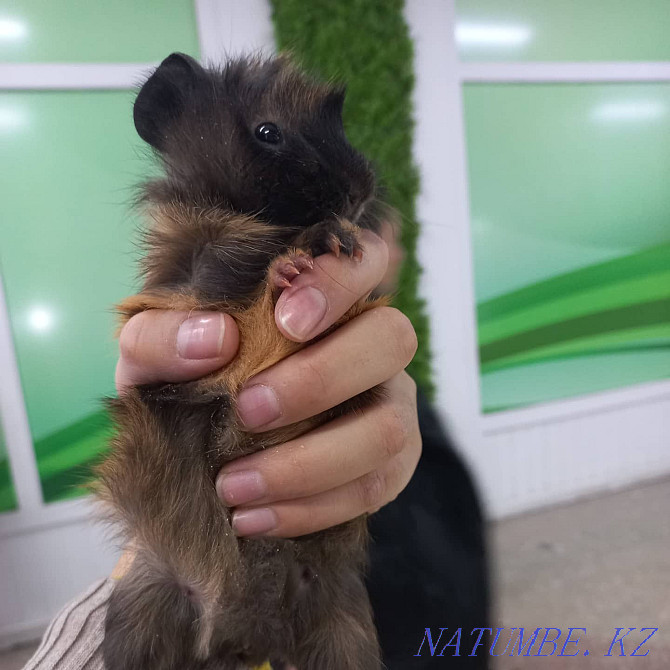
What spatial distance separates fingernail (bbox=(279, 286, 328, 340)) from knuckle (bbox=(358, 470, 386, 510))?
28 centimetres

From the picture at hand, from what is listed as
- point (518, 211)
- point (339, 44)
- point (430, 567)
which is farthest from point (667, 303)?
point (430, 567)

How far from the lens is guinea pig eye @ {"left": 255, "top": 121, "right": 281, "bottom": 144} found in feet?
2.43

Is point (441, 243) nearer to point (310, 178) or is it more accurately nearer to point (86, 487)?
point (310, 178)

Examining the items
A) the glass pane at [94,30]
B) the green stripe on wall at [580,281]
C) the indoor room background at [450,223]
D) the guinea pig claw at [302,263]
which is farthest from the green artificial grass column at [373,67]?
the guinea pig claw at [302,263]

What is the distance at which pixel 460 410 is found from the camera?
2.33m

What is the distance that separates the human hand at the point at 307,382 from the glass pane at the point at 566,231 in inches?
66.3

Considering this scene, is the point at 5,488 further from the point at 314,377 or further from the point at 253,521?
the point at 314,377

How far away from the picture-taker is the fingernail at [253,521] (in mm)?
677

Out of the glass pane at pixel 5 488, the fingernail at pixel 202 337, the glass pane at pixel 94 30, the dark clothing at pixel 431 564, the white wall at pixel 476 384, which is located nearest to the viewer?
the fingernail at pixel 202 337

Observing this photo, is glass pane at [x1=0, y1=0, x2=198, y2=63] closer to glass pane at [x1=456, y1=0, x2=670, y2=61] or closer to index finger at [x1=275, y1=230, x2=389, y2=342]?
glass pane at [x1=456, y1=0, x2=670, y2=61]

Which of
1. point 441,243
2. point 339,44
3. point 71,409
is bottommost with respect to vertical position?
point 71,409

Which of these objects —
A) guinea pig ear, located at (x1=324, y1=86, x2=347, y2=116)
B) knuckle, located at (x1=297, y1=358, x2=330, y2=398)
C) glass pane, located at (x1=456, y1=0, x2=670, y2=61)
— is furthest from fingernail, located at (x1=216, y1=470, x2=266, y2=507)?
glass pane, located at (x1=456, y1=0, x2=670, y2=61)

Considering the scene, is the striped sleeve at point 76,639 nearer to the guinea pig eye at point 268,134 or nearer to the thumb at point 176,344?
the thumb at point 176,344

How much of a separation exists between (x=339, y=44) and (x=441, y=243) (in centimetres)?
88
